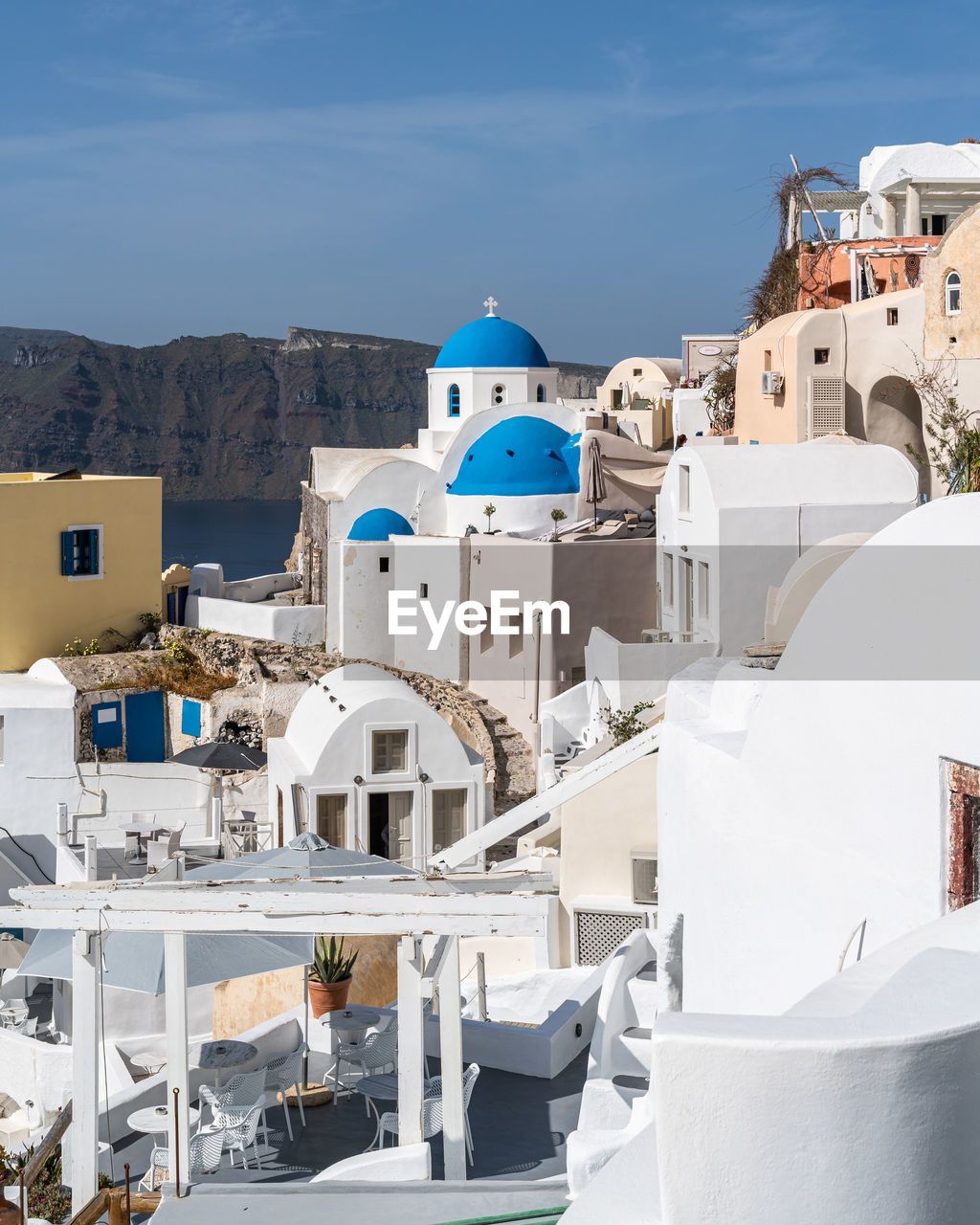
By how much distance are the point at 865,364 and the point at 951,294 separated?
2.14 meters

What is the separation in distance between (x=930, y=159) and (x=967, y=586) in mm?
28675

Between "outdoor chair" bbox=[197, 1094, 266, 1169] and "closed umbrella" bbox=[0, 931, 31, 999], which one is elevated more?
"outdoor chair" bbox=[197, 1094, 266, 1169]

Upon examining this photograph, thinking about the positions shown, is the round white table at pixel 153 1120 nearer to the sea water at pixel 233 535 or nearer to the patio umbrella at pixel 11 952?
the patio umbrella at pixel 11 952

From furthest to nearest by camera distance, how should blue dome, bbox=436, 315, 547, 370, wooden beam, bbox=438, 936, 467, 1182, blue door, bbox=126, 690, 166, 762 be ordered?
blue dome, bbox=436, 315, 547, 370 → blue door, bbox=126, 690, 166, 762 → wooden beam, bbox=438, 936, 467, 1182

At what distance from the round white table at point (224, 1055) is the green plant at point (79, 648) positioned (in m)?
17.4

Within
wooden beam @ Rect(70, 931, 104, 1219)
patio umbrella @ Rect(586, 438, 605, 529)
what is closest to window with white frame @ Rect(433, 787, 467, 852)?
wooden beam @ Rect(70, 931, 104, 1219)

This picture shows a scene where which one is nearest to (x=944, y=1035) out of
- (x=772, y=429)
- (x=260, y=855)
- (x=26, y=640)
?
(x=260, y=855)

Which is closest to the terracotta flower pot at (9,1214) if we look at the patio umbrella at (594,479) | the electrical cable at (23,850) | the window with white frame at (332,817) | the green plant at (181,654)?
the window with white frame at (332,817)

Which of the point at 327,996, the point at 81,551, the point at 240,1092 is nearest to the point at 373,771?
the point at 327,996

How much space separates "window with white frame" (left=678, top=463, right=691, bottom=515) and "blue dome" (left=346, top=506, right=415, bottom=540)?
12117 mm

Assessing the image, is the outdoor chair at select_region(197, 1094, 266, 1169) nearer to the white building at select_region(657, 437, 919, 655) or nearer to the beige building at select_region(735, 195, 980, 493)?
the white building at select_region(657, 437, 919, 655)

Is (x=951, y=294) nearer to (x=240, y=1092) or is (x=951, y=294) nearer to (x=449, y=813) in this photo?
(x=449, y=813)

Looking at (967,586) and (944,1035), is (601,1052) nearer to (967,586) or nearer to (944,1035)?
(967,586)

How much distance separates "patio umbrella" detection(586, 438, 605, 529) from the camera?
26.9 meters
